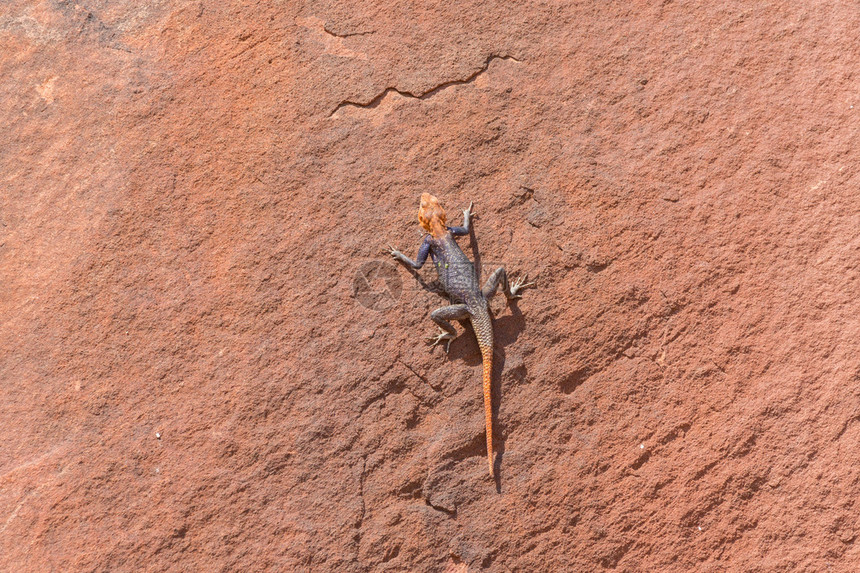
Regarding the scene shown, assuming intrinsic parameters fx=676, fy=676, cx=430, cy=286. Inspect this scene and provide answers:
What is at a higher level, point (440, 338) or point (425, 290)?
point (425, 290)

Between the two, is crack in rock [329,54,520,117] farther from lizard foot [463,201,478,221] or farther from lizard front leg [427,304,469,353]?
lizard front leg [427,304,469,353]

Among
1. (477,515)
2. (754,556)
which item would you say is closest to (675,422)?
(754,556)

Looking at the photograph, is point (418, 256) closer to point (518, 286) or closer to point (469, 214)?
point (469, 214)

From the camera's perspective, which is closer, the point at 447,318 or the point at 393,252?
the point at 447,318

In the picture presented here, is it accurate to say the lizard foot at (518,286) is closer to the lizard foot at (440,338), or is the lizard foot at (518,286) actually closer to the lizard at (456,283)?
the lizard at (456,283)

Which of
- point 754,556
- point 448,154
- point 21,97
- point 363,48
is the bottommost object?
point 754,556

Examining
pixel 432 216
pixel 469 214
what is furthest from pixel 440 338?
pixel 469 214

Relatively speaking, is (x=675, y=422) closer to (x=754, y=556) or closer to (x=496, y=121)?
(x=754, y=556)

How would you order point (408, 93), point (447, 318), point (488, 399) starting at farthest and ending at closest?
point (408, 93) → point (447, 318) → point (488, 399)
